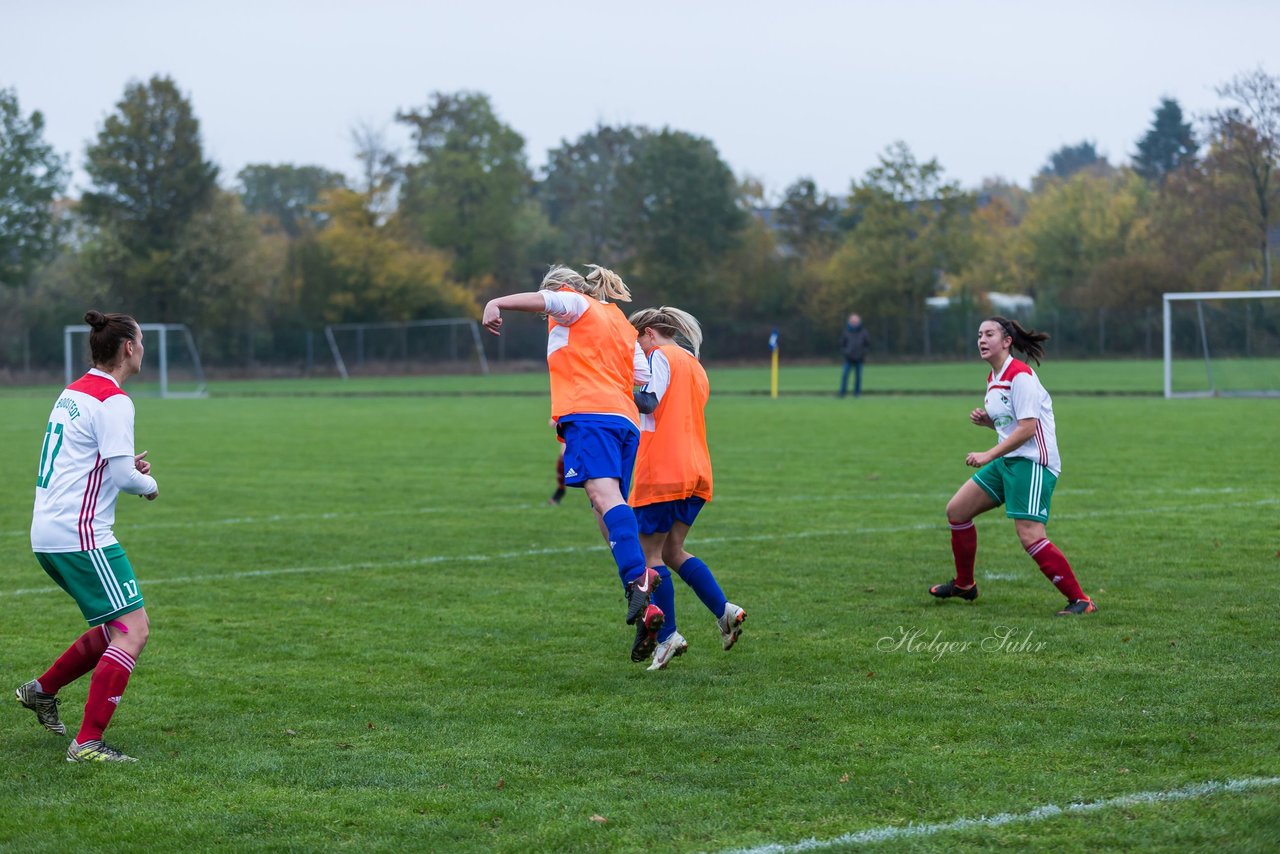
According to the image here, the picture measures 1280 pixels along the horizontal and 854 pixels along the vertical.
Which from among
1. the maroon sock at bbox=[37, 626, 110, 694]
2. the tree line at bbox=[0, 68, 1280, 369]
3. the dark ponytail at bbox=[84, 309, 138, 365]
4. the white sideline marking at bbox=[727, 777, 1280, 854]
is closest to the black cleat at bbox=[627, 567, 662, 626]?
the white sideline marking at bbox=[727, 777, 1280, 854]

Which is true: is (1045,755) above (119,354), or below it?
below

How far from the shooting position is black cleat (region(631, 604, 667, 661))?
6039 millimetres

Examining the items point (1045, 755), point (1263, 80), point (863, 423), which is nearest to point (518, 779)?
point (1045, 755)

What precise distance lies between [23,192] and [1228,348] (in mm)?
53733

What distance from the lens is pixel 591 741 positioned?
543cm

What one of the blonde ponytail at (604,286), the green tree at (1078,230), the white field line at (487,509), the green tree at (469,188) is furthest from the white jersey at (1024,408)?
the green tree at (469,188)

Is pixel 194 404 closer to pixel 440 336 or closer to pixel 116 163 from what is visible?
pixel 440 336

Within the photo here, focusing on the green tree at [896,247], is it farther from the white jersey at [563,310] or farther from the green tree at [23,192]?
the white jersey at [563,310]

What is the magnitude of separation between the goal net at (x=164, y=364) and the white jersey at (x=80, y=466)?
41455 mm

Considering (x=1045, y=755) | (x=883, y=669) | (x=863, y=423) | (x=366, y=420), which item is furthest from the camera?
(x=366, y=420)

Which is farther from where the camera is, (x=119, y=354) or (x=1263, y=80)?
(x=1263, y=80)

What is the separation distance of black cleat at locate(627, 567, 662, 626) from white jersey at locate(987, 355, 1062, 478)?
2.62 meters

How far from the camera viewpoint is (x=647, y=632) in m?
6.12

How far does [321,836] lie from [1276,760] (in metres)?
3.30
